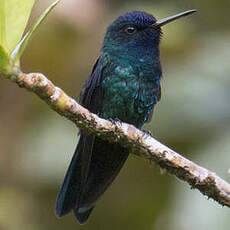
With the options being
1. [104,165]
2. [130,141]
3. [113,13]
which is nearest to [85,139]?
[104,165]

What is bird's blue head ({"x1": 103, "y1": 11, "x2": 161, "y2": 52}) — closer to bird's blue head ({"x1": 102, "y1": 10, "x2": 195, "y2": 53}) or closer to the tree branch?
bird's blue head ({"x1": 102, "y1": 10, "x2": 195, "y2": 53})

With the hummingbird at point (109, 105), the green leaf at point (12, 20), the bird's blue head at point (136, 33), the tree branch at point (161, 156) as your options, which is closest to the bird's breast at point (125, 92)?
the hummingbird at point (109, 105)

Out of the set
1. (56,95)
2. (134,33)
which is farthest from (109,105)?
(56,95)

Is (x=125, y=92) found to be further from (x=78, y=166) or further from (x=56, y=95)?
(x=56, y=95)

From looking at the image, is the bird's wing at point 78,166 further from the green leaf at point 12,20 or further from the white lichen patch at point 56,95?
the green leaf at point 12,20

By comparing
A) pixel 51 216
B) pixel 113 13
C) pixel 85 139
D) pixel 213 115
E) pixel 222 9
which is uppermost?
pixel 222 9

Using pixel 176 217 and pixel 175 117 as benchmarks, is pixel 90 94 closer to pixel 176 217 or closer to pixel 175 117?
pixel 175 117
